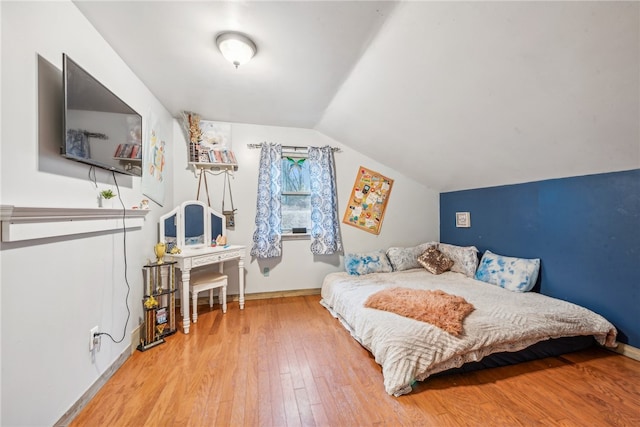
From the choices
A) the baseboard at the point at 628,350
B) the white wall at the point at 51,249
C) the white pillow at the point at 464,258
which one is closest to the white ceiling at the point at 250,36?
the white wall at the point at 51,249

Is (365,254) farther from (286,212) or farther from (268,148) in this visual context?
(268,148)

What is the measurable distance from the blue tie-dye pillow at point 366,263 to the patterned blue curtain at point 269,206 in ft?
3.05

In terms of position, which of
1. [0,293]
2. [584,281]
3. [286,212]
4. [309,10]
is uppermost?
[309,10]

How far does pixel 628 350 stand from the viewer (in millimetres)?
1976

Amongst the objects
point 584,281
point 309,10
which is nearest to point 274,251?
point 309,10

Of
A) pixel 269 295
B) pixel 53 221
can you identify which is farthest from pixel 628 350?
pixel 53 221

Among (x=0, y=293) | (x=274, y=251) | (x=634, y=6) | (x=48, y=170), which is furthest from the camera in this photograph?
(x=274, y=251)

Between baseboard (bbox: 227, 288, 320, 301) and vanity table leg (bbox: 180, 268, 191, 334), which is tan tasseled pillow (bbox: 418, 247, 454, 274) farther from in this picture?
vanity table leg (bbox: 180, 268, 191, 334)

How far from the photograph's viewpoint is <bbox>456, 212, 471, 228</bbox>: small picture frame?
349 centimetres

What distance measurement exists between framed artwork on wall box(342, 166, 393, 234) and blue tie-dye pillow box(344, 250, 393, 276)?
1.50 ft

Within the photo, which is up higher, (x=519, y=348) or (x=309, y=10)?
(x=309, y=10)

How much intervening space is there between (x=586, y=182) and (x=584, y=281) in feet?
2.85

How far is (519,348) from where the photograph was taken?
1.89m

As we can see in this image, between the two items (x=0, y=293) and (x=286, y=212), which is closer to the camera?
(x=0, y=293)
